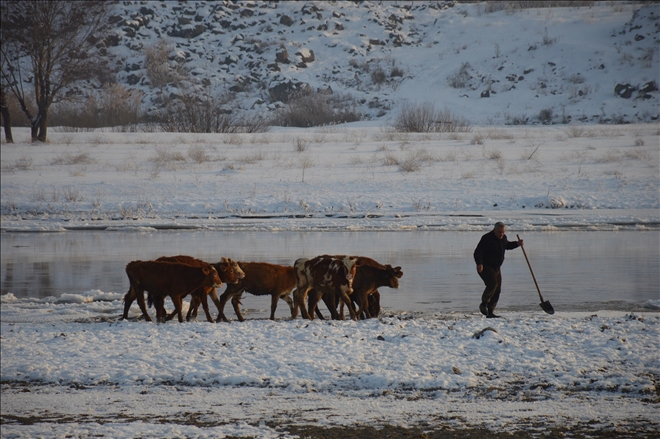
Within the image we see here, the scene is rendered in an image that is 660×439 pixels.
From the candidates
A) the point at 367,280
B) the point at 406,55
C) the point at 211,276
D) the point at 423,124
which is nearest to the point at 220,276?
the point at 211,276

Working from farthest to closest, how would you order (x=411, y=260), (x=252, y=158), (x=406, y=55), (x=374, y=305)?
(x=406, y=55) < (x=252, y=158) < (x=411, y=260) < (x=374, y=305)

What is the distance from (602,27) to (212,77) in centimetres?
3949

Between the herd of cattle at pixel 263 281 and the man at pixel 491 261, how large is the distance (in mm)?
1328

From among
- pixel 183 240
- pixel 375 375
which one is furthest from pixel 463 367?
pixel 183 240

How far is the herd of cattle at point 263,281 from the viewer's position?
10.3 metres

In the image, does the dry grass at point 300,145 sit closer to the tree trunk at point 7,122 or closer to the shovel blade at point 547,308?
the tree trunk at point 7,122

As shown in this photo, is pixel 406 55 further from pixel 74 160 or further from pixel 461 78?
pixel 74 160

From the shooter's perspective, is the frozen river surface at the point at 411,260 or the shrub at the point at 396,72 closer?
the frozen river surface at the point at 411,260

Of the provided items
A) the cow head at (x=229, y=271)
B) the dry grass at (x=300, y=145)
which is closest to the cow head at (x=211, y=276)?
the cow head at (x=229, y=271)

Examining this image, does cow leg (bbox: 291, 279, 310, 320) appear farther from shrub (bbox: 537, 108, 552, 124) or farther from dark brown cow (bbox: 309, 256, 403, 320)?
shrub (bbox: 537, 108, 552, 124)

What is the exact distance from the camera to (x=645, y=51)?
215 ft

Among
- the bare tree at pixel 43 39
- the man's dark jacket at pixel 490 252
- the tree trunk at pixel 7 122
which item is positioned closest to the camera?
the man's dark jacket at pixel 490 252

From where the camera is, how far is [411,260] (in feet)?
51.7

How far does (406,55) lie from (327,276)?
240 feet
